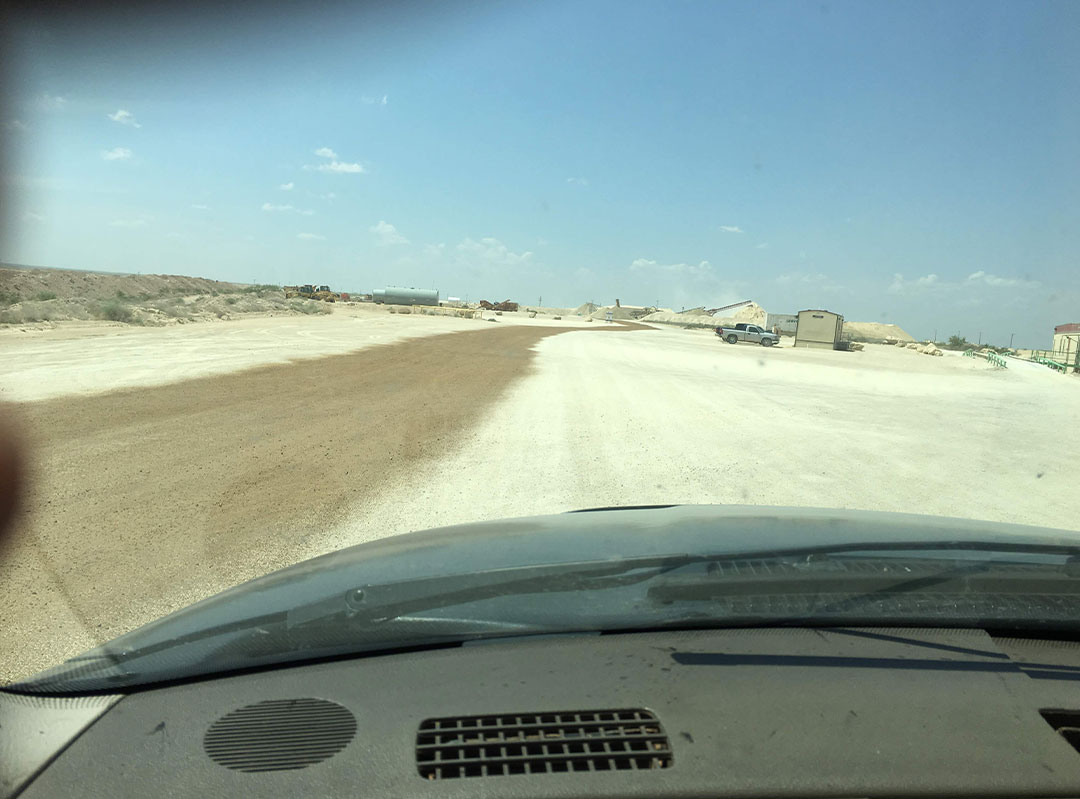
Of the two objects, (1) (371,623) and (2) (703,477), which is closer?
(1) (371,623)

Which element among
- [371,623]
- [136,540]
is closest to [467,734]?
[371,623]

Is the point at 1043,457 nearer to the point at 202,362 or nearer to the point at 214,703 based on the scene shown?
the point at 214,703

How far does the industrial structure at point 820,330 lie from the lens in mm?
58531

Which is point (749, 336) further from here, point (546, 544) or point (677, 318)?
point (677, 318)

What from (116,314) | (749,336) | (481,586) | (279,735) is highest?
(481,586)

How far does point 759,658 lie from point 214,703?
1590mm

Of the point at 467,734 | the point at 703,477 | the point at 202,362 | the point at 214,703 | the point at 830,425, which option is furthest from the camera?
the point at 202,362

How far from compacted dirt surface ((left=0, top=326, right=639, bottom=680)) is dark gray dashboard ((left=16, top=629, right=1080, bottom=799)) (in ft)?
7.98

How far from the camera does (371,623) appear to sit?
2453mm

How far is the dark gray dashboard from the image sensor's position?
185 centimetres

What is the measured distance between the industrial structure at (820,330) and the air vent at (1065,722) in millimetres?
59683

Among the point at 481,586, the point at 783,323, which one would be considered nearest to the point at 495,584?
the point at 481,586

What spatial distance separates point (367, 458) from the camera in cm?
976

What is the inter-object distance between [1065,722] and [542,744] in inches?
56.1
